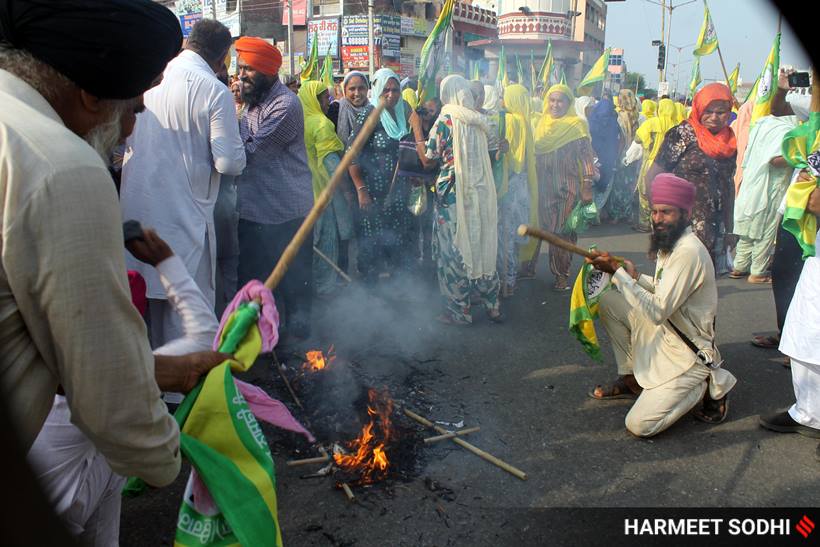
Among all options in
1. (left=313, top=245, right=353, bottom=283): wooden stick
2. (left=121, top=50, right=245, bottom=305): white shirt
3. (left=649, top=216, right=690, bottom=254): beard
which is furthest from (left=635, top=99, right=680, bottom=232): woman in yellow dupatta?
(left=121, top=50, right=245, bottom=305): white shirt

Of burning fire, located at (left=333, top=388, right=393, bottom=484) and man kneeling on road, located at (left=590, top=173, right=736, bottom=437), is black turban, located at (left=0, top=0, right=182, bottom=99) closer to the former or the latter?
burning fire, located at (left=333, top=388, right=393, bottom=484)

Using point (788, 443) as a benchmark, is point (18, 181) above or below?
above

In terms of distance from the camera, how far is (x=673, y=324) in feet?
12.6

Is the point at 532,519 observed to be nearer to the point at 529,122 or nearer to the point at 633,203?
the point at 529,122

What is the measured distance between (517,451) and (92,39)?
292cm

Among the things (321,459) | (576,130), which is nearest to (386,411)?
(321,459)

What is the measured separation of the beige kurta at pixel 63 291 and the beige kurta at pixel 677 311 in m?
3.19

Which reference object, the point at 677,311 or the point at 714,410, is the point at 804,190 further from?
the point at 714,410

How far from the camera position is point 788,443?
3572 millimetres

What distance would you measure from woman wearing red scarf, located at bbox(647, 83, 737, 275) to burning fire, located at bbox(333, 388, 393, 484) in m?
3.50

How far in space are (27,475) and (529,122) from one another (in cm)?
669

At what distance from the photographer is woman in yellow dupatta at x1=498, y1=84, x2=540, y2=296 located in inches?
250

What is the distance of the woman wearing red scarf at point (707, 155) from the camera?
5230 mm

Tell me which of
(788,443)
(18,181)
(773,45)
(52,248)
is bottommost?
(788,443)
